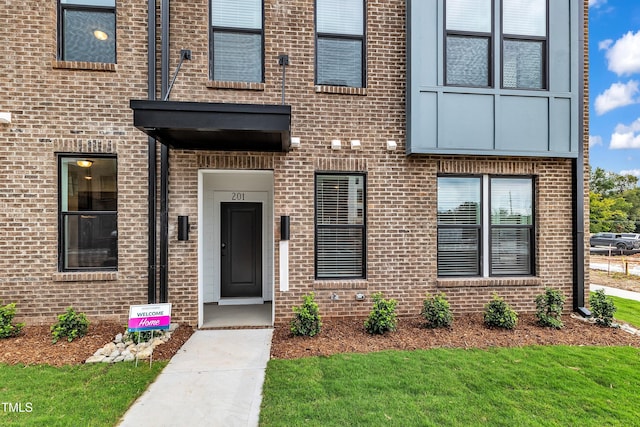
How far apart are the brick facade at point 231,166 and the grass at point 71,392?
1535 mm

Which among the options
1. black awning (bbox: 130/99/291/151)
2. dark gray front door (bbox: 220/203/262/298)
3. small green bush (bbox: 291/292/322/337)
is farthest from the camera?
dark gray front door (bbox: 220/203/262/298)

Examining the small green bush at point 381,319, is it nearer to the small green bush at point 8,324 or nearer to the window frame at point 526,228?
the window frame at point 526,228

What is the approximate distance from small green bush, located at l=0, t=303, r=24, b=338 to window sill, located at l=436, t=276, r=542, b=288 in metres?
6.80

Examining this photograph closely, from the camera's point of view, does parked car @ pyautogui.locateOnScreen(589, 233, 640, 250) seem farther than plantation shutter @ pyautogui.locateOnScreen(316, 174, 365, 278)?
Yes

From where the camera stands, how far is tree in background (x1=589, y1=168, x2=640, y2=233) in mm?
36812

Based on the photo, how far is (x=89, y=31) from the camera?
18.1 ft

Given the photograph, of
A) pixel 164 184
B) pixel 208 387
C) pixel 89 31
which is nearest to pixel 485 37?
pixel 164 184

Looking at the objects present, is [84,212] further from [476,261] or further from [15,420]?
[476,261]

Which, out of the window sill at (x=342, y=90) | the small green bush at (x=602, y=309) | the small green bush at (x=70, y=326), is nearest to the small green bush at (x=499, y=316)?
the small green bush at (x=602, y=309)

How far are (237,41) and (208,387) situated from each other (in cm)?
537

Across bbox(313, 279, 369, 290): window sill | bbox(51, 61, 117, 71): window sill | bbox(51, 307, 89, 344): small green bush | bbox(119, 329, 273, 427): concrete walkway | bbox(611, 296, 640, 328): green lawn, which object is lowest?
A: bbox(611, 296, 640, 328): green lawn

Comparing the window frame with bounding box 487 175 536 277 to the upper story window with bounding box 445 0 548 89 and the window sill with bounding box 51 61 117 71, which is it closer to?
the upper story window with bounding box 445 0 548 89

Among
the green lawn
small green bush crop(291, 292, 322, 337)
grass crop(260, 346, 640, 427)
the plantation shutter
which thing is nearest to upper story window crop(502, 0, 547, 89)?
the plantation shutter

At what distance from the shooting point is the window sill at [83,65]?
17.4 feet
